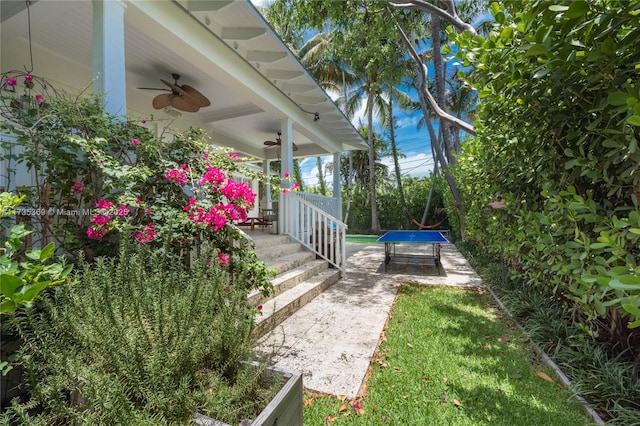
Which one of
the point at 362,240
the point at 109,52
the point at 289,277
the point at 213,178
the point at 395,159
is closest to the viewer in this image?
the point at 213,178

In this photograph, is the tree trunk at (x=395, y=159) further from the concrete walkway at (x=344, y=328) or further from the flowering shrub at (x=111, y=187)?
the flowering shrub at (x=111, y=187)

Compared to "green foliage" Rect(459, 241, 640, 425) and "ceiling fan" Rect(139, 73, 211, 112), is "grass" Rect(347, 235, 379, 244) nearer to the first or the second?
A: "green foliage" Rect(459, 241, 640, 425)

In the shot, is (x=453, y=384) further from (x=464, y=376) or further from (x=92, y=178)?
(x=92, y=178)

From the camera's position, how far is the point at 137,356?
1.22 metres

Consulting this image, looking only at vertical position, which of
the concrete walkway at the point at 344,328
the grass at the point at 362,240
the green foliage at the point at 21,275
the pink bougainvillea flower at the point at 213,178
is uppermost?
the pink bougainvillea flower at the point at 213,178

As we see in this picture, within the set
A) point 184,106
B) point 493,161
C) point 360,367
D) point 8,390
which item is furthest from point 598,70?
point 184,106

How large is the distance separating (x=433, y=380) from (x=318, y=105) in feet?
20.7

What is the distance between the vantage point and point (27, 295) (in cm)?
80

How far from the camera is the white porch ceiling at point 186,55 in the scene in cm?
337

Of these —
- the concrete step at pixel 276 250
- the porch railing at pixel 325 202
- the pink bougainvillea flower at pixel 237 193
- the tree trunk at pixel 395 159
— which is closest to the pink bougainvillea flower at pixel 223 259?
the pink bougainvillea flower at pixel 237 193

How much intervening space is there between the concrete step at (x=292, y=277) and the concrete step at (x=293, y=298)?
0.06m

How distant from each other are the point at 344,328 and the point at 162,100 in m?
4.92

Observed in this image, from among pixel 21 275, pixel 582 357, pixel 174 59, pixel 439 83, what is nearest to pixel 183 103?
pixel 174 59

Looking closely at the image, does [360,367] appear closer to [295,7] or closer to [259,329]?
[259,329]
